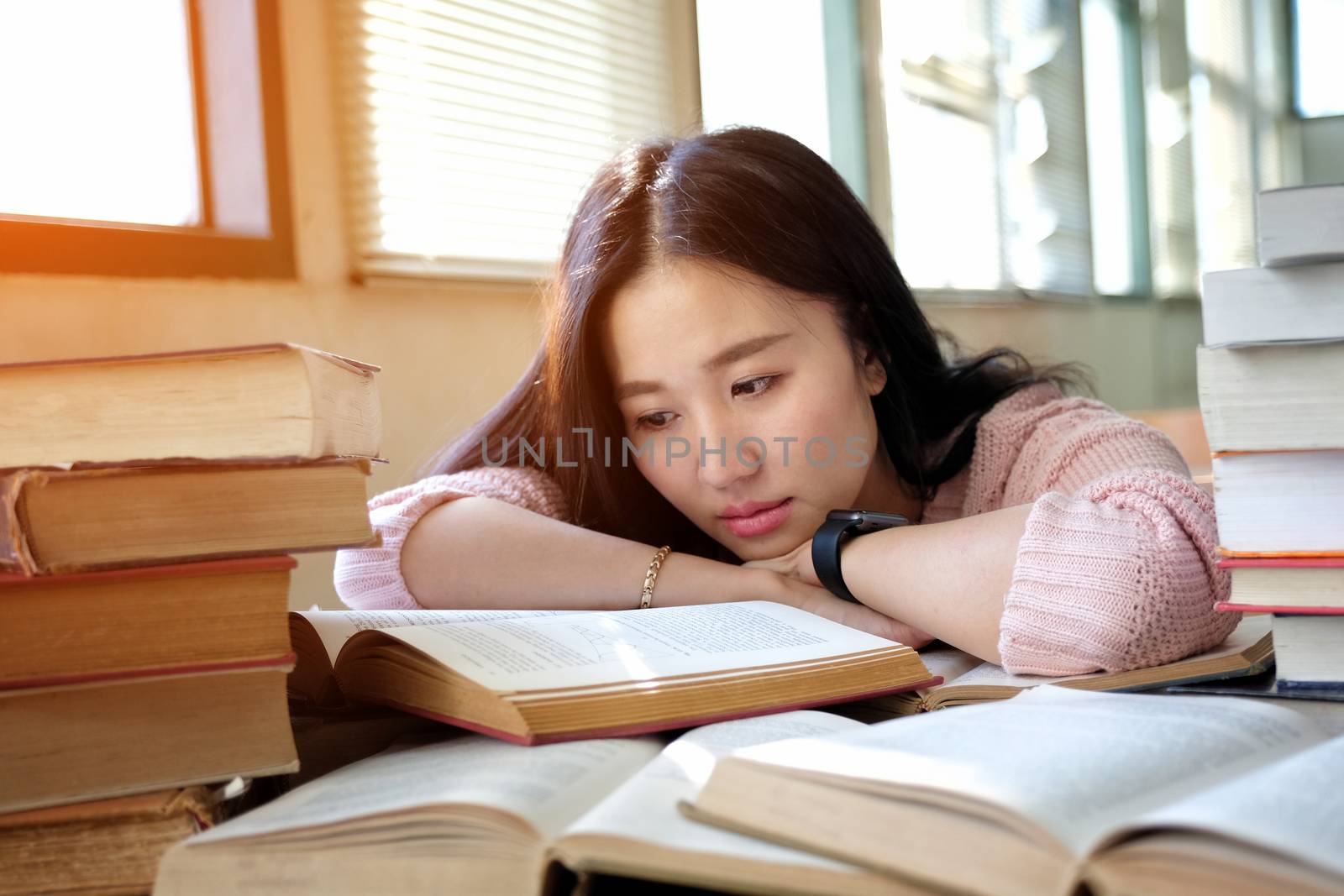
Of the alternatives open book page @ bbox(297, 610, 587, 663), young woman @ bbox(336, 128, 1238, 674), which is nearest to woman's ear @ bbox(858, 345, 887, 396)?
young woman @ bbox(336, 128, 1238, 674)

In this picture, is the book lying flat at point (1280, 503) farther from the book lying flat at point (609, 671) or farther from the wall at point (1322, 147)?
the wall at point (1322, 147)

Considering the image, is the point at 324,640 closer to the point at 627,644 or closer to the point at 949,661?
the point at 627,644

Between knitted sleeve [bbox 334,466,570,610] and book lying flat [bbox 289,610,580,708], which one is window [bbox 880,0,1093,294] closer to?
knitted sleeve [bbox 334,466,570,610]

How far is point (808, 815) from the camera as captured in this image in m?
0.45

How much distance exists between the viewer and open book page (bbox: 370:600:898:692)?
66cm

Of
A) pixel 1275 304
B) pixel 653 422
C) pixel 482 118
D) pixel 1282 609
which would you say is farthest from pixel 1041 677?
pixel 482 118

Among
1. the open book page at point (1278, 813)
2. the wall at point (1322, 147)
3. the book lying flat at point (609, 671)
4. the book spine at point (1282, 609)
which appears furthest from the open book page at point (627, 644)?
the wall at point (1322, 147)

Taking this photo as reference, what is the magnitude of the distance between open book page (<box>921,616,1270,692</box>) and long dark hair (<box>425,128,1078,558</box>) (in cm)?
48

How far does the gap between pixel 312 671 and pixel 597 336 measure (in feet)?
1.86

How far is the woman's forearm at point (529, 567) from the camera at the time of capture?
1082 millimetres

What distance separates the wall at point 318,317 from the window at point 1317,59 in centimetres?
562

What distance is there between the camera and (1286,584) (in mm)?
715

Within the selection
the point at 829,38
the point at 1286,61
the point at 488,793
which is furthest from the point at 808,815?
the point at 1286,61

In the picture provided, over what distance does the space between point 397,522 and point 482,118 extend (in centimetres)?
98
